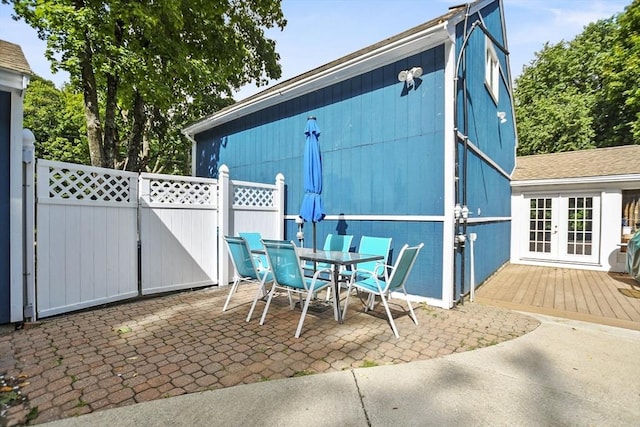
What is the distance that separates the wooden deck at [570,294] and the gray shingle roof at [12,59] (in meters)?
6.95

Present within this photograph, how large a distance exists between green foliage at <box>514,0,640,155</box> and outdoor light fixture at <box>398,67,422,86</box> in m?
15.2

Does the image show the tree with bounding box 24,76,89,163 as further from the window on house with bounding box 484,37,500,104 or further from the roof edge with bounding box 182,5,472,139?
the window on house with bounding box 484,37,500,104

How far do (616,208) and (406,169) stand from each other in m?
6.61

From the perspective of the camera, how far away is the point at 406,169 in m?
5.17

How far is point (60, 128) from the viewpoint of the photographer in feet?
54.6

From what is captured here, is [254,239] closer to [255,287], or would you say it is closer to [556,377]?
[255,287]

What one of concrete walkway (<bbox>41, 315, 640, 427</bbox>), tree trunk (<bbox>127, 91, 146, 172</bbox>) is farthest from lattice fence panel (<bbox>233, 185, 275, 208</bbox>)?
tree trunk (<bbox>127, 91, 146, 172</bbox>)

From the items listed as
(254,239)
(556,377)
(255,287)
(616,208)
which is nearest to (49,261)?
(254,239)

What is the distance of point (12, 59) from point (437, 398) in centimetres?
579

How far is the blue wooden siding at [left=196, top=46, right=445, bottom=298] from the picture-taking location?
16.0 feet

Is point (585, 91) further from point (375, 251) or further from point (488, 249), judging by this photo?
point (375, 251)

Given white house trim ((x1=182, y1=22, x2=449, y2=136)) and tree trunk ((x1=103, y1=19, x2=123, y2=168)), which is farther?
tree trunk ((x1=103, y1=19, x2=123, y2=168))

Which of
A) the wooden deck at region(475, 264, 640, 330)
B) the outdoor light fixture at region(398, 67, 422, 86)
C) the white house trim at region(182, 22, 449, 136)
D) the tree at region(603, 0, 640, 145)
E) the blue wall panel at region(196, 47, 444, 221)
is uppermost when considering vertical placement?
the tree at region(603, 0, 640, 145)

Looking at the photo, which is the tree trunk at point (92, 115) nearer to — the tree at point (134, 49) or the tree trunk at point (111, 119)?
the tree at point (134, 49)
